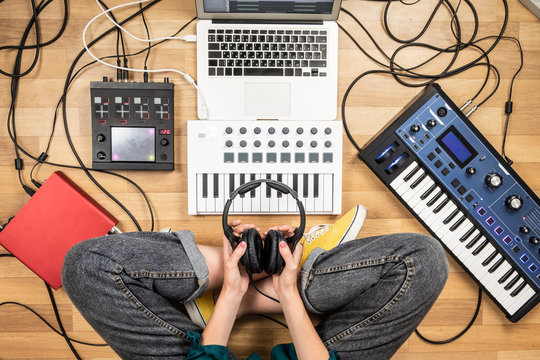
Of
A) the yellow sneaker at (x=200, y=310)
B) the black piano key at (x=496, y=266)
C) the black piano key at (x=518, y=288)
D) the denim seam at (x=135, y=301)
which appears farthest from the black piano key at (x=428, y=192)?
the denim seam at (x=135, y=301)

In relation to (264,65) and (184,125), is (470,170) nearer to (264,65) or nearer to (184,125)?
(264,65)

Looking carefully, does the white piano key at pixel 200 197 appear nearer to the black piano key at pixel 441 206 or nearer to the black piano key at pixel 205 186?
the black piano key at pixel 205 186

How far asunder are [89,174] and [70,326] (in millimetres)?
539

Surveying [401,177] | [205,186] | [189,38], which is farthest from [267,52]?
[401,177]

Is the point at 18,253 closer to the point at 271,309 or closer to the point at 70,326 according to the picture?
the point at 70,326

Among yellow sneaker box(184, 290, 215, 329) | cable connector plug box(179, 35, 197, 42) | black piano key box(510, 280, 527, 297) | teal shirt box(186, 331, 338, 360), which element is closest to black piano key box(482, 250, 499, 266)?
black piano key box(510, 280, 527, 297)

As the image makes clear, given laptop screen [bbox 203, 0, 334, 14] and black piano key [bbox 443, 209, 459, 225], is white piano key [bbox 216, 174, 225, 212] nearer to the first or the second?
A: laptop screen [bbox 203, 0, 334, 14]

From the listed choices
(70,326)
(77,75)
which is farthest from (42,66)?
(70,326)

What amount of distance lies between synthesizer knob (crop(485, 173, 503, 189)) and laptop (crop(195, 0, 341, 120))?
566 millimetres

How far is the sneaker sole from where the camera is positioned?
3.98 ft

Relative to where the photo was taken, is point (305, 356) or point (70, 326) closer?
point (305, 356)

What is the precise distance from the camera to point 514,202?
1177 mm

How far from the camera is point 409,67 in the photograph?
128 cm

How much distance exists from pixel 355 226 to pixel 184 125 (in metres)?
0.66
